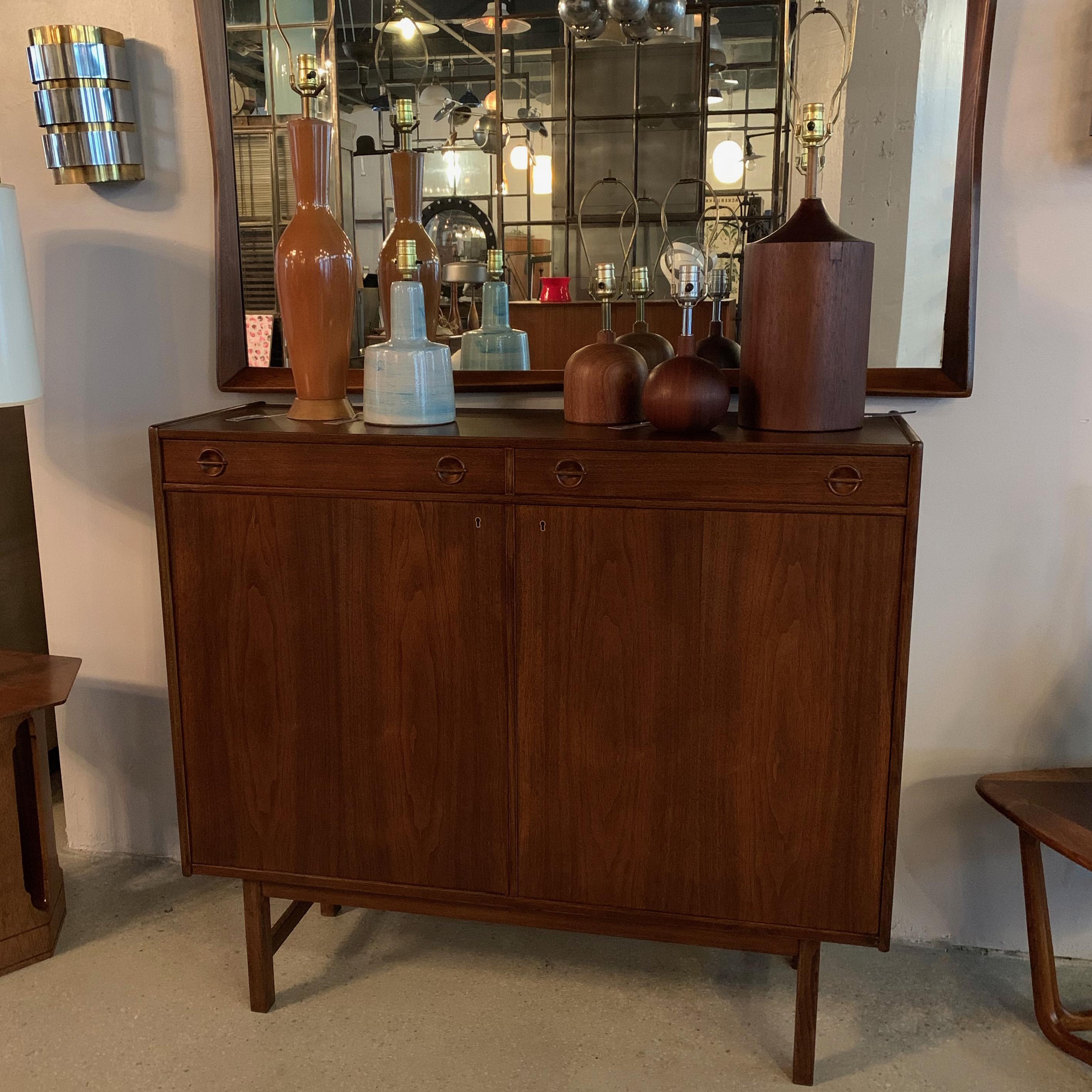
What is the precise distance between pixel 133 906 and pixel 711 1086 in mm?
1288

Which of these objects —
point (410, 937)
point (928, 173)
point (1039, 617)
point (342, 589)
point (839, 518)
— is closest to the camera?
point (839, 518)

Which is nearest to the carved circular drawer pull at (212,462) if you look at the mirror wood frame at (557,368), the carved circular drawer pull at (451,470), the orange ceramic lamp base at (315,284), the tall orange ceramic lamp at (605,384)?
the orange ceramic lamp base at (315,284)

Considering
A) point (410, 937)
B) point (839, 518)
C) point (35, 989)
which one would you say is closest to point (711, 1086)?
point (410, 937)

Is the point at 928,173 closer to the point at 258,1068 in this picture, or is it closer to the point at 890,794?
the point at 890,794

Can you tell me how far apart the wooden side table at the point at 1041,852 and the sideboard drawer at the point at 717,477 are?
0.67 m

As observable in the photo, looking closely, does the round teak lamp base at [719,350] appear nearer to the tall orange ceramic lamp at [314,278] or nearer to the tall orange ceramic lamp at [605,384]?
the tall orange ceramic lamp at [605,384]

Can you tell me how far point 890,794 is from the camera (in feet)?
5.25

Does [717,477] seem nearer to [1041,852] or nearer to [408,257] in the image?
[408,257]

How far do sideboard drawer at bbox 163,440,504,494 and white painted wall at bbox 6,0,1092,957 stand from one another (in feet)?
1.79

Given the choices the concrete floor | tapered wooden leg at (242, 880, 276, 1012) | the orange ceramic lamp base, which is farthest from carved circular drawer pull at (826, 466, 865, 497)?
tapered wooden leg at (242, 880, 276, 1012)

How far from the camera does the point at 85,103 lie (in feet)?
6.75

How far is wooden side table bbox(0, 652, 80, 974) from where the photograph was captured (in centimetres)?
201

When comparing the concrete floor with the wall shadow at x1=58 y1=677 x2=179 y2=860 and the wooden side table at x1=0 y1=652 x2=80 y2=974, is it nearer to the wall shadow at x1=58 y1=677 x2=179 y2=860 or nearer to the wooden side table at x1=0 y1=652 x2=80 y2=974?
the wooden side table at x1=0 y1=652 x2=80 y2=974

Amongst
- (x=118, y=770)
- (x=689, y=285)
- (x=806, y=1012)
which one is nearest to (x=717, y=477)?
(x=689, y=285)
